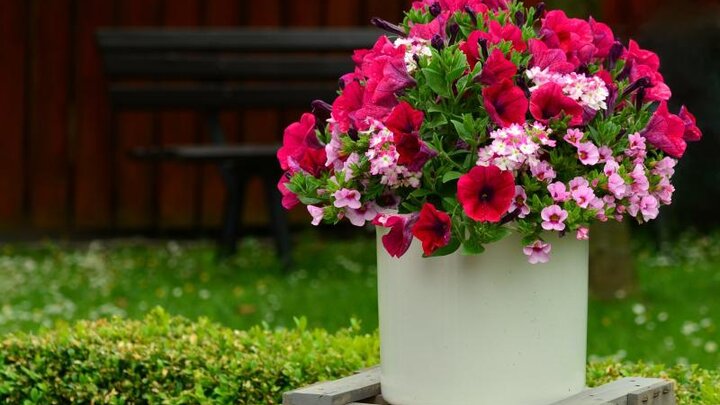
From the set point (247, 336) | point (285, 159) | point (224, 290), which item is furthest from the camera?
point (224, 290)

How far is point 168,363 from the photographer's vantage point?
143 inches

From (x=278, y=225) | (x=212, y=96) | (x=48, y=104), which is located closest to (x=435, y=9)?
(x=278, y=225)

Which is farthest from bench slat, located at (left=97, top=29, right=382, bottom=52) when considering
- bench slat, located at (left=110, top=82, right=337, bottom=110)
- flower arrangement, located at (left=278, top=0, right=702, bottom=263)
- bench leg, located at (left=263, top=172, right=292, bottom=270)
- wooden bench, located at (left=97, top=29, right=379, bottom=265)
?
flower arrangement, located at (left=278, top=0, right=702, bottom=263)

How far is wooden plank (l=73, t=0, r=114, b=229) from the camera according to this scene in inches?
374

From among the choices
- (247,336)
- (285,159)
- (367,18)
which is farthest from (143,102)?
(285,159)

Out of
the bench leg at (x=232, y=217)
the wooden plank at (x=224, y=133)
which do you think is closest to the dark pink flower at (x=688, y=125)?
the bench leg at (x=232, y=217)

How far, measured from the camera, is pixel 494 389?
2811 millimetres

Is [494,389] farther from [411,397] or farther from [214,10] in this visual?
[214,10]

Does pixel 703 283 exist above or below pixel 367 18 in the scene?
below

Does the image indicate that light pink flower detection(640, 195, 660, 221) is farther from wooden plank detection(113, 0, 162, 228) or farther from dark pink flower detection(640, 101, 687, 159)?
wooden plank detection(113, 0, 162, 228)

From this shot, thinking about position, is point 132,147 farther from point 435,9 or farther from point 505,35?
point 505,35

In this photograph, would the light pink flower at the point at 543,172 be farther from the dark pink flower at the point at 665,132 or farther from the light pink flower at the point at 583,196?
the dark pink flower at the point at 665,132

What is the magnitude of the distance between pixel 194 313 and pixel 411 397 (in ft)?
12.3

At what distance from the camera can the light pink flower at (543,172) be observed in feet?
8.84
